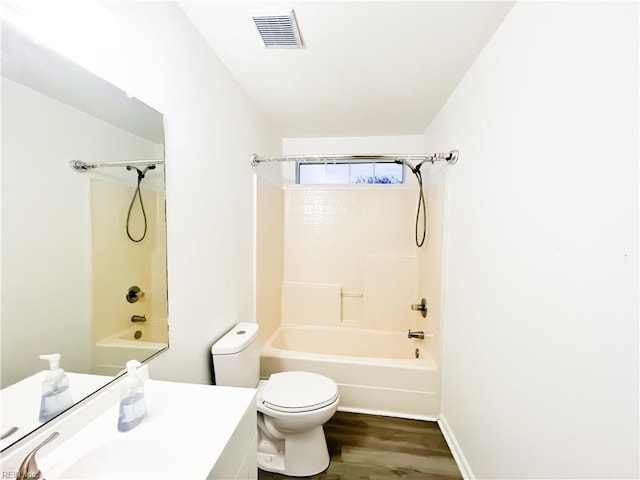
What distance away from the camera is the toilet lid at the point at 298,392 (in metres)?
1.48

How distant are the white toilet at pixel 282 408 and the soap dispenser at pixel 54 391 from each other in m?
0.72

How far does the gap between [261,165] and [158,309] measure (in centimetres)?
148

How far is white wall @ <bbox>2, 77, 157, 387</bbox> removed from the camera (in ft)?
Answer: 2.02

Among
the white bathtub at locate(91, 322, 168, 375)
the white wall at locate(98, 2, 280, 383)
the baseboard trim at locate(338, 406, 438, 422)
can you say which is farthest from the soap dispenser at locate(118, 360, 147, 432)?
the baseboard trim at locate(338, 406, 438, 422)

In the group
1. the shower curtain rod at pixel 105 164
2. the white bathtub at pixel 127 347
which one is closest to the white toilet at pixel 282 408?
the white bathtub at pixel 127 347

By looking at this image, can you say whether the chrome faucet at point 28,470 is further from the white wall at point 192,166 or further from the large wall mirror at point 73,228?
the white wall at point 192,166

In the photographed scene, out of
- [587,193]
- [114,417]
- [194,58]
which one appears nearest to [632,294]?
[587,193]

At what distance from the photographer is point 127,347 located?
98 cm

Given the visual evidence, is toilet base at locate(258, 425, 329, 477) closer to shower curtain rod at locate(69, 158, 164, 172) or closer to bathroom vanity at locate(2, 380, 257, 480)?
bathroom vanity at locate(2, 380, 257, 480)

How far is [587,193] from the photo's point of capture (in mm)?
747

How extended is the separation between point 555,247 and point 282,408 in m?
1.45

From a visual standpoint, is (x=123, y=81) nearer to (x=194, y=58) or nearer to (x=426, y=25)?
(x=194, y=58)

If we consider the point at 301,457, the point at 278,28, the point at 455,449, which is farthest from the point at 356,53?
the point at 455,449

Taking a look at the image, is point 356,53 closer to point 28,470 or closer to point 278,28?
point 278,28
